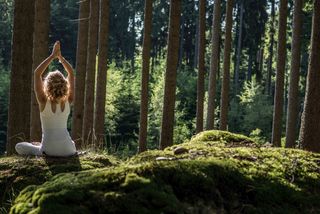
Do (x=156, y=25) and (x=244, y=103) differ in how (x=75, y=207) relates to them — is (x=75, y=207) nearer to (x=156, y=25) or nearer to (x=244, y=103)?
(x=244, y=103)

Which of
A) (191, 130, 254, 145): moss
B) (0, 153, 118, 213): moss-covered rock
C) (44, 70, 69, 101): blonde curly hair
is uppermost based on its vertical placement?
(44, 70, 69, 101): blonde curly hair

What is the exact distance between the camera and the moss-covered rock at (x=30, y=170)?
5117 millimetres

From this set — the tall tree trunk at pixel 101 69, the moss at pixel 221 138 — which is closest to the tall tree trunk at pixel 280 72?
the tall tree trunk at pixel 101 69

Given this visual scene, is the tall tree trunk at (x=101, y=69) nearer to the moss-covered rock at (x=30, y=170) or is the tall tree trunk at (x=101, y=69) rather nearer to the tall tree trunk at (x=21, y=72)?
the tall tree trunk at (x=21, y=72)

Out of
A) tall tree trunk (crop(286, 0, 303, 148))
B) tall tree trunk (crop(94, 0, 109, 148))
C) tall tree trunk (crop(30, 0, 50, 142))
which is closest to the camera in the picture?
tall tree trunk (crop(30, 0, 50, 142))

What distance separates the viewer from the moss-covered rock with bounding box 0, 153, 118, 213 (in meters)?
5.12

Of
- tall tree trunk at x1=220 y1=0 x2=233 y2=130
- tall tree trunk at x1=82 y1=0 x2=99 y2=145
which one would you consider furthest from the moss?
tall tree trunk at x1=220 y1=0 x2=233 y2=130

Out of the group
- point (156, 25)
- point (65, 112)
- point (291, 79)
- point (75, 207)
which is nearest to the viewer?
point (75, 207)

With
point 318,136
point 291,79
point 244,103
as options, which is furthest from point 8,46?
point 318,136

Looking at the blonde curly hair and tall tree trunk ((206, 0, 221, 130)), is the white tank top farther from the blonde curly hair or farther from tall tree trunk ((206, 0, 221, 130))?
tall tree trunk ((206, 0, 221, 130))

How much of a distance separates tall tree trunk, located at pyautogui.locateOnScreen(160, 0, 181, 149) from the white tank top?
26.3 feet

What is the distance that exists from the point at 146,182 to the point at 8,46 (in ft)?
186

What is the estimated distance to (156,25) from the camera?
61750 millimetres

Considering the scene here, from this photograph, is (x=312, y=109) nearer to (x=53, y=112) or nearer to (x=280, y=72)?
(x=53, y=112)
